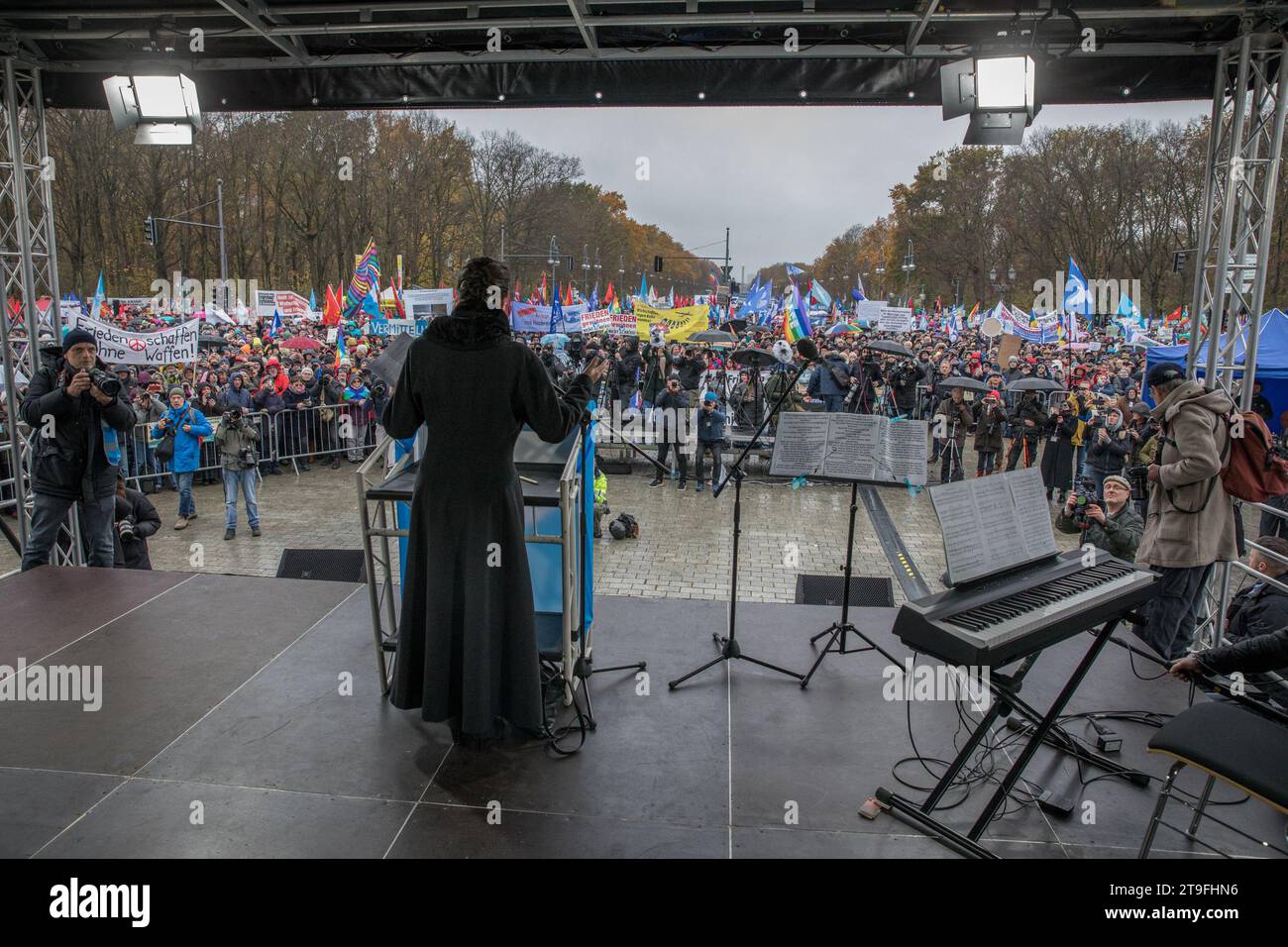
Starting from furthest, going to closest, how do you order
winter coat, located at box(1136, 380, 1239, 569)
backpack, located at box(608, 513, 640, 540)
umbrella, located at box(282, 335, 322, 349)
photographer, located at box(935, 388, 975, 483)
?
umbrella, located at box(282, 335, 322, 349) → photographer, located at box(935, 388, 975, 483) → backpack, located at box(608, 513, 640, 540) → winter coat, located at box(1136, 380, 1239, 569)

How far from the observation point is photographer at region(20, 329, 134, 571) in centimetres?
575

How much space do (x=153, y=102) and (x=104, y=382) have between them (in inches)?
94.3

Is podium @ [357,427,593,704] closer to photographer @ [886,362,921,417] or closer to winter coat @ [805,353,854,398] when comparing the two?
winter coat @ [805,353,854,398]

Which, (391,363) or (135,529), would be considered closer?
(391,363)

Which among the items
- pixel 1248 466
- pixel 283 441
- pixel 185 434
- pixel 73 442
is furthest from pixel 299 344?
pixel 1248 466

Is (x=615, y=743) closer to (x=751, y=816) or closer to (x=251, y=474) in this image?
(x=751, y=816)

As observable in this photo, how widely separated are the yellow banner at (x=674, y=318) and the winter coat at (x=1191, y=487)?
1509 cm

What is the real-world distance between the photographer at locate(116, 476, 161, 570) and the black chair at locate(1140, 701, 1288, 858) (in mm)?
7210

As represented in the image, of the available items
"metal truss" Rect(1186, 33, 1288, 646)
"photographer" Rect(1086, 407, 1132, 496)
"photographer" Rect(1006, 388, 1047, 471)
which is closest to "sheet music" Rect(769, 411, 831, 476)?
"metal truss" Rect(1186, 33, 1288, 646)

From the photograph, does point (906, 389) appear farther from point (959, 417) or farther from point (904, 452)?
point (904, 452)

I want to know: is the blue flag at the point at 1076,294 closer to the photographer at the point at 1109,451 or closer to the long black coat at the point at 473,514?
the photographer at the point at 1109,451

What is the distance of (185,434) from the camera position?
11.3m
